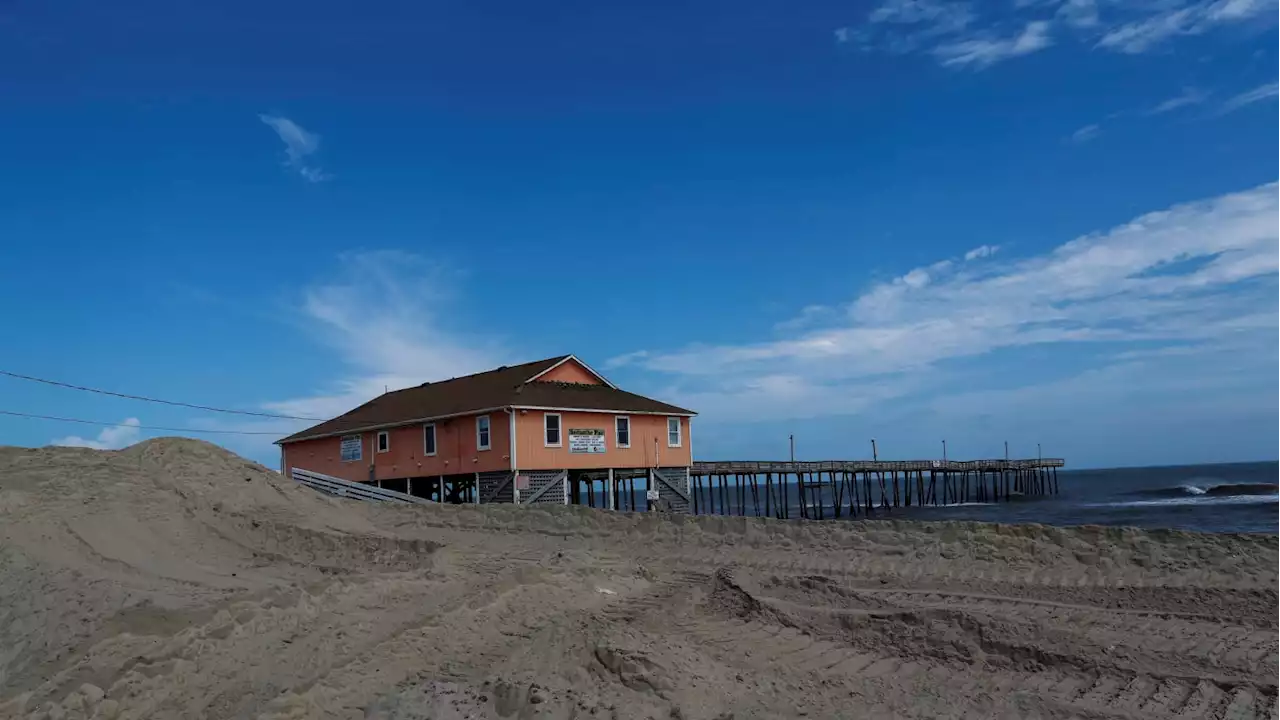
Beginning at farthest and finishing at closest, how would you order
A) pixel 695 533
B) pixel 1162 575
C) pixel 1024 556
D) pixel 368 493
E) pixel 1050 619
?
1. pixel 368 493
2. pixel 695 533
3. pixel 1024 556
4. pixel 1162 575
5. pixel 1050 619

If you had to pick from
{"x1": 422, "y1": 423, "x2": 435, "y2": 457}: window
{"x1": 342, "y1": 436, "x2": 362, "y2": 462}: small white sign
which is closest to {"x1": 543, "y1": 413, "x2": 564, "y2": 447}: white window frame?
{"x1": 422, "y1": 423, "x2": 435, "y2": 457}: window

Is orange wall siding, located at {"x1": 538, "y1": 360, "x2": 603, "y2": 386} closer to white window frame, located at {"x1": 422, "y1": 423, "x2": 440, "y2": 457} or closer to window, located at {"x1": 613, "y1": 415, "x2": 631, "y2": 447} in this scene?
window, located at {"x1": 613, "y1": 415, "x2": 631, "y2": 447}

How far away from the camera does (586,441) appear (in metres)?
29.7

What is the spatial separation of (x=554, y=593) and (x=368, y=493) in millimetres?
16625

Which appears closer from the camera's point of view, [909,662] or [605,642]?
[605,642]

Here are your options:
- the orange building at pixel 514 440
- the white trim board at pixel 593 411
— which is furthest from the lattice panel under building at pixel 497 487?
the white trim board at pixel 593 411

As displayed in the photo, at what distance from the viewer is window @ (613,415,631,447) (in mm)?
30891

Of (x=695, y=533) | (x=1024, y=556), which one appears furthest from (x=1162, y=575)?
(x=695, y=533)

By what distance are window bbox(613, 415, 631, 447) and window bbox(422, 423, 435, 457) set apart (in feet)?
20.3

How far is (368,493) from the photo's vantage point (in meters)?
25.4

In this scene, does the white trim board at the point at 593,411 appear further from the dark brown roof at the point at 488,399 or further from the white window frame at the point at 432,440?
the white window frame at the point at 432,440

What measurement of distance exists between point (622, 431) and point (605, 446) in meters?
1.05

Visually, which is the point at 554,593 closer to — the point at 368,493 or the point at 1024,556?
the point at 1024,556

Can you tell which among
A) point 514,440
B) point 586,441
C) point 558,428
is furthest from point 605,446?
point 514,440
